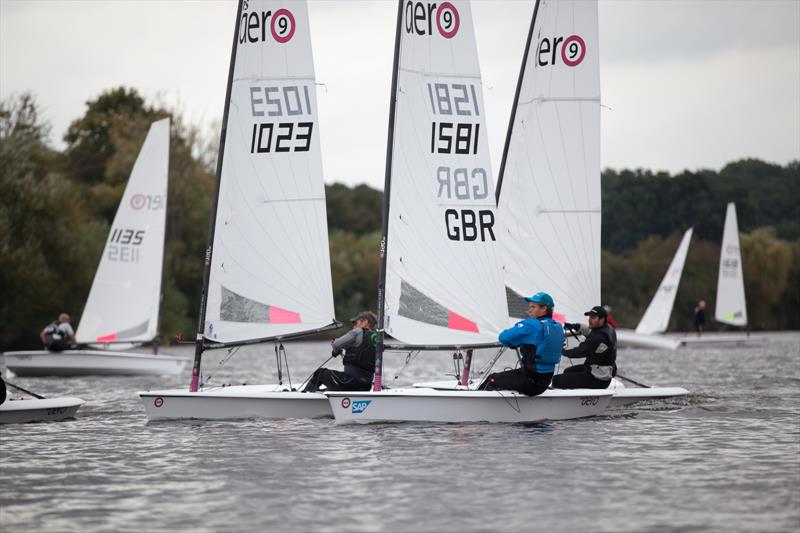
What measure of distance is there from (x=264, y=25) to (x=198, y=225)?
29.9 meters

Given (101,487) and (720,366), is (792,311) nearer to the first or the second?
(720,366)

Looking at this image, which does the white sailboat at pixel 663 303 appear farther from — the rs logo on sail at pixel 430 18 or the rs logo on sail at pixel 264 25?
the rs logo on sail at pixel 264 25

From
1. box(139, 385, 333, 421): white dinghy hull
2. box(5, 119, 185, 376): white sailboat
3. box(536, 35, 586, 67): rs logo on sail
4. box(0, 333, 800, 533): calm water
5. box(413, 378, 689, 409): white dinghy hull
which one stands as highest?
box(536, 35, 586, 67): rs logo on sail

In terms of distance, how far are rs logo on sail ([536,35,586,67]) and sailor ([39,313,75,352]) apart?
11718 millimetres

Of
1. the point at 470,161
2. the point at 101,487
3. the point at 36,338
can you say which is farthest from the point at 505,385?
the point at 36,338

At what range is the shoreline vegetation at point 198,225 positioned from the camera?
35969 mm

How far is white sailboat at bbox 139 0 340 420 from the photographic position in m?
15.1

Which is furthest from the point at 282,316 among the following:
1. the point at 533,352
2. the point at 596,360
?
the point at 596,360

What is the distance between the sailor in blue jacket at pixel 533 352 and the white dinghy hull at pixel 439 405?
0.15 metres

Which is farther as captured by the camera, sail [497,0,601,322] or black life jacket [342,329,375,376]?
sail [497,0,601,322]

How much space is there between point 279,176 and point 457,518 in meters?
7.31

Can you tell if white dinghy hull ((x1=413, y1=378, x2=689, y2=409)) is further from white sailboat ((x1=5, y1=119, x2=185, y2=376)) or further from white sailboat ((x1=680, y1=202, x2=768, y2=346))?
white sailboat ((x1=680, y1=202, x2=768, y2=346))

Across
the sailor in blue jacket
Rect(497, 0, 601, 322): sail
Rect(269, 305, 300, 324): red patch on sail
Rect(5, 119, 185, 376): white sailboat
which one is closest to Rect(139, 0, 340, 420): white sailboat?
Rect(269, 305, 300, 324): red patch on sail

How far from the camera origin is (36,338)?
37031 millimetres
